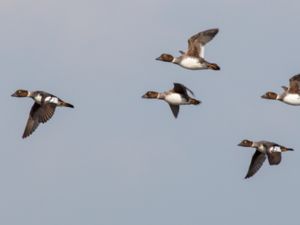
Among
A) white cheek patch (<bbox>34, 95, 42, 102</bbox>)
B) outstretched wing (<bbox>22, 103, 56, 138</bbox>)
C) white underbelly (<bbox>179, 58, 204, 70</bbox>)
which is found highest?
white underbelly (<bbox>179, 58, 204, 70</bbox>)

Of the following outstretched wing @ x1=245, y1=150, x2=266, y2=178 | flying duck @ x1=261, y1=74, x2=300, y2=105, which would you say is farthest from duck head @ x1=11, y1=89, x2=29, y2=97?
flying duck @ x1=261, y1=74, x2=300, y2=105

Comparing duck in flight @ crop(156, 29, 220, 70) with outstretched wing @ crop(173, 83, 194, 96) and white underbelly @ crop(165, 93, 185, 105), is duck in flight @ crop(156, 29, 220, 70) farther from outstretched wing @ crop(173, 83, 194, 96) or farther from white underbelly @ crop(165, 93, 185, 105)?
white underbelly @ crop(165, 93, 185, 105)

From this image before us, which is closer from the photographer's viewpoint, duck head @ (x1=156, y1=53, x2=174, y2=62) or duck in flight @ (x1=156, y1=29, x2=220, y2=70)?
duck in flight @ (x1=156, y1=29, x2=220, y2=70)

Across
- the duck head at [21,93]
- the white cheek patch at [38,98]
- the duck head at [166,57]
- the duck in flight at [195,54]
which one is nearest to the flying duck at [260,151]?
the duck in flight at [195,54]

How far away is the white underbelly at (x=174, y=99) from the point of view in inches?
2324

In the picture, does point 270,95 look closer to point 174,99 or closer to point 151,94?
point 174,99

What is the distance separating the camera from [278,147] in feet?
191

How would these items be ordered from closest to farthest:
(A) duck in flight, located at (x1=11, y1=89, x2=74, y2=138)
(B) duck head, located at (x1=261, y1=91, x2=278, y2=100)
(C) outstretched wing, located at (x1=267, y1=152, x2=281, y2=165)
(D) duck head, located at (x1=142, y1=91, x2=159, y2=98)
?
(C) outstretched wing, located at (x1=267, y1=152, x2=281, y2=165)
(A) duck in flight, located at (x1=11, y1=89, x2=74, y2=138)
(B) duck head, located at (x1=261, y1=91, x2=278, y2=100)
(D) duck head, located at (x1=142, y1=91, x2=159, y2=98)

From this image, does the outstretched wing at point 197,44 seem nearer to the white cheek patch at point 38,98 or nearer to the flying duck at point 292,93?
the flying duck at point 292,93

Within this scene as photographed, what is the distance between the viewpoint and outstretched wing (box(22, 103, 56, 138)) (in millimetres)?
58188

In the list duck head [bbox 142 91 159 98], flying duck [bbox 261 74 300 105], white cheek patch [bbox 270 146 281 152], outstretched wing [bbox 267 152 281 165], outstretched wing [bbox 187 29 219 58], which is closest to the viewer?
outstretched wing [bbox 267 152 281 165]

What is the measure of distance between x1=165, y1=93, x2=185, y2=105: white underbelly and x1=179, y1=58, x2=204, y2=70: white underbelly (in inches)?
65.2

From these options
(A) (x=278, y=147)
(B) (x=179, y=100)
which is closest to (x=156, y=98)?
(B) (x=179, y=100)

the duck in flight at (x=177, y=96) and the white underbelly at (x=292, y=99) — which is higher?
the white underbelly at (x=292, y=99)
